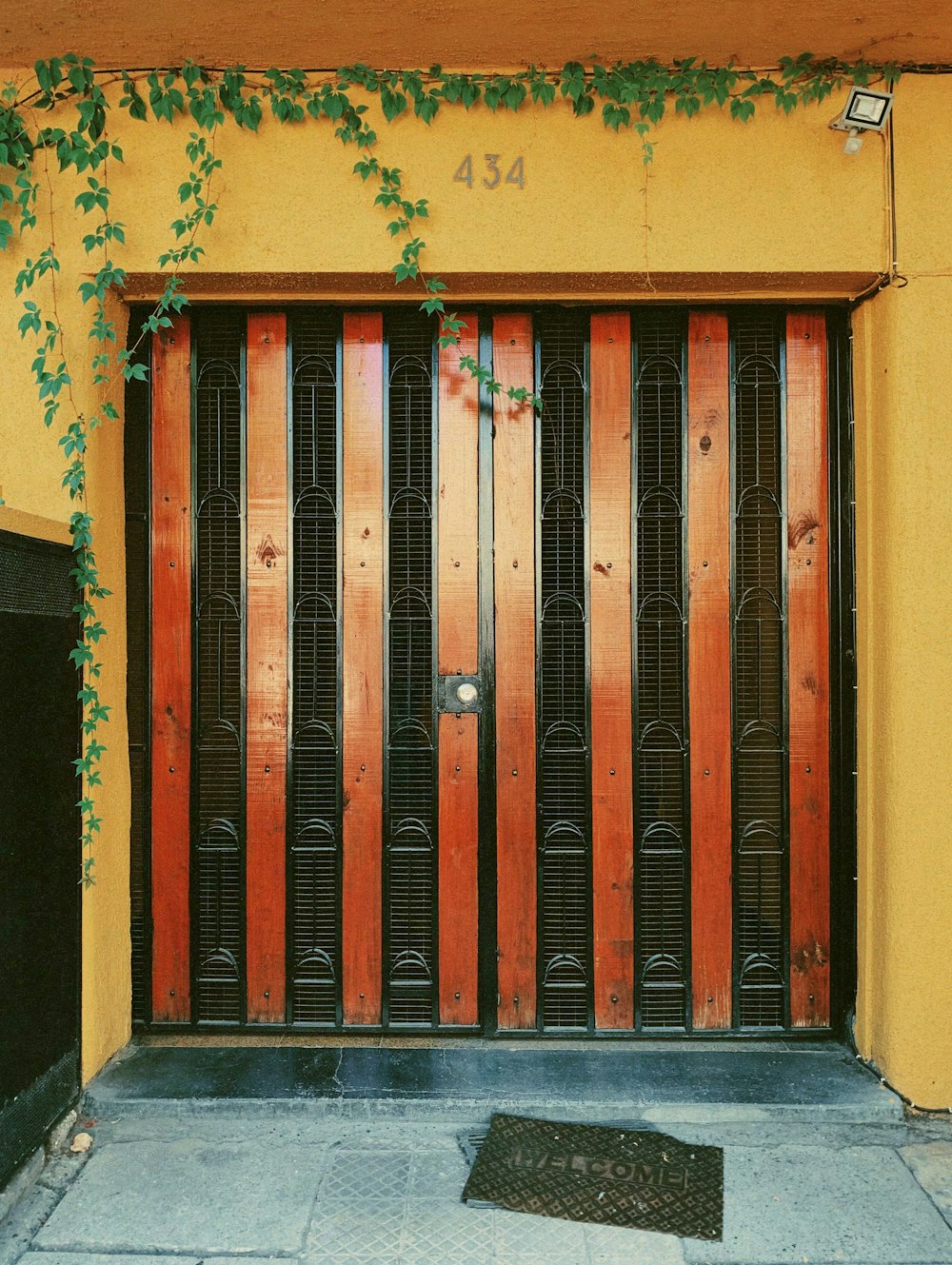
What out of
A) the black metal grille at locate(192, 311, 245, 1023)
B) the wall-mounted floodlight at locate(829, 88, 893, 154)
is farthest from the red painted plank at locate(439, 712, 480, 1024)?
the wall-mounted floodlight at locate(829, 88, 893, 154)

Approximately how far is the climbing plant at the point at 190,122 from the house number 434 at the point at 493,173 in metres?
0.17

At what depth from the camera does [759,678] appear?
142 inches

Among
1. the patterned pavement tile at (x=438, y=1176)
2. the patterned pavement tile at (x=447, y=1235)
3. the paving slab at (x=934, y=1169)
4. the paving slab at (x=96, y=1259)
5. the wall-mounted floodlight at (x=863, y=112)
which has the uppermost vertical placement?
the wall-mounted floodlight at (x=863, y=112)

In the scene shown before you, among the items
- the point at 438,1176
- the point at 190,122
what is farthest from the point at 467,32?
the point at 438,1176

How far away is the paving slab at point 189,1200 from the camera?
262cm

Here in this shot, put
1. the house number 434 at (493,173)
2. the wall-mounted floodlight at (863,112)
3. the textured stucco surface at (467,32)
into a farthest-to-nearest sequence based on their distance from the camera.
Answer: the house number 434 at (493,173) < the wall-mounted floodlight at (863,112) < the textured stucco surface at (467,32)

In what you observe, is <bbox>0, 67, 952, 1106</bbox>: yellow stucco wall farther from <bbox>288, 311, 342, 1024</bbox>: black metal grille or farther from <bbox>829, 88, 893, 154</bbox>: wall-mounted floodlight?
<bbox>288, 311, 342, 1024</bbox>: black metal grille

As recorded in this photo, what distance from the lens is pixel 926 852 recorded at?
10.7 feet

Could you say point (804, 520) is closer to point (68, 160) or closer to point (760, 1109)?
point (760, 1109)

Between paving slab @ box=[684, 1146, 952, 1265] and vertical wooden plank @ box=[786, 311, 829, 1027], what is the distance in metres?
0.67

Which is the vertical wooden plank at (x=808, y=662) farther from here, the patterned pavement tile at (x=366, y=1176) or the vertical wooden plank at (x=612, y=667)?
the patterned pavement tile at (x=366, y=1176)

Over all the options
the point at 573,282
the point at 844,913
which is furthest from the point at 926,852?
the point at 573,282

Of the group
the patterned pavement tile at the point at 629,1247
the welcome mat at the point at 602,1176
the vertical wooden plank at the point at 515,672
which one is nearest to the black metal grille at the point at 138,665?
the vertical wooden plank at the point at 515,672

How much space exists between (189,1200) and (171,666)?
1905 millimetres
